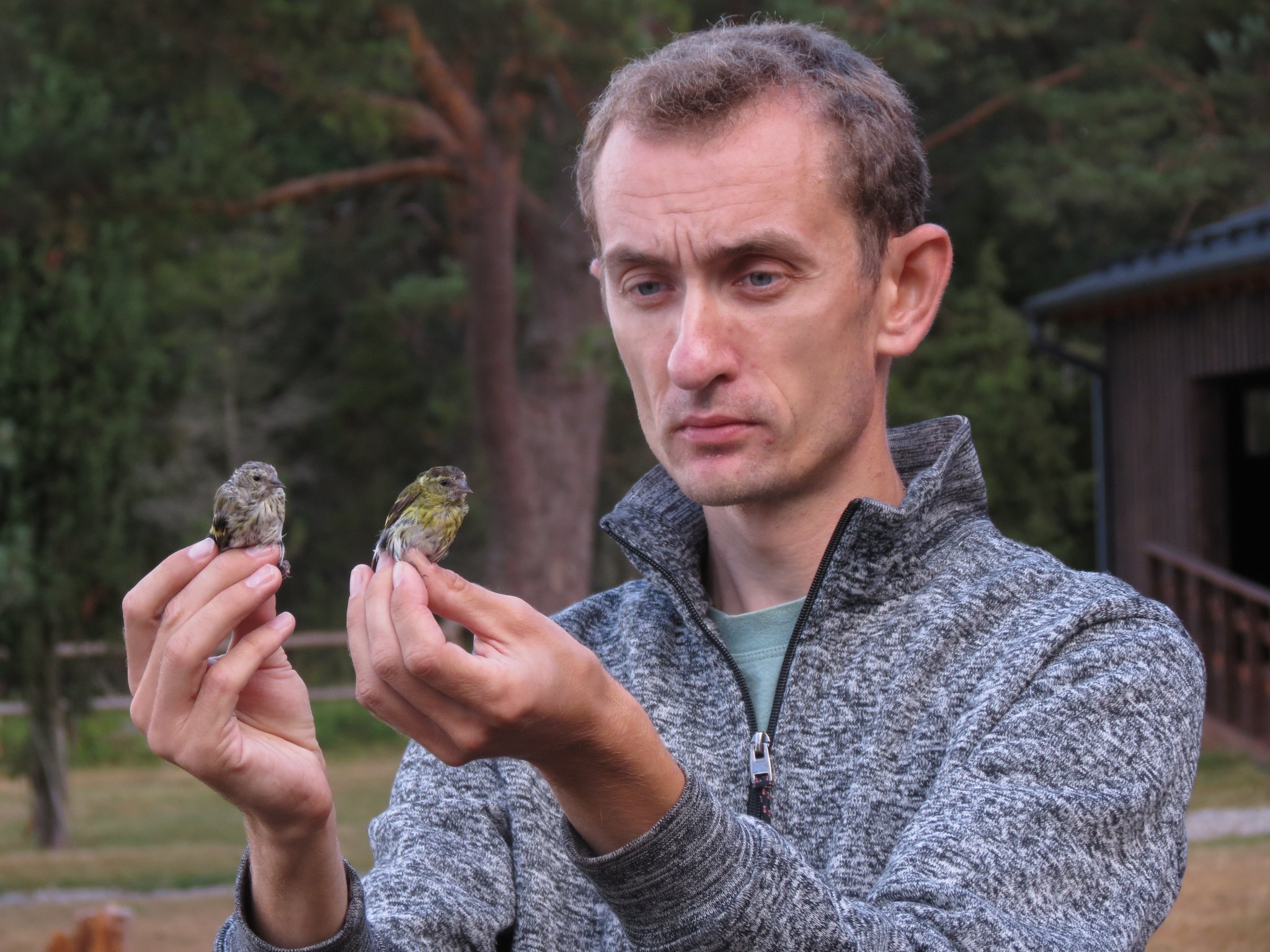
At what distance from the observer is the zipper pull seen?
233cm

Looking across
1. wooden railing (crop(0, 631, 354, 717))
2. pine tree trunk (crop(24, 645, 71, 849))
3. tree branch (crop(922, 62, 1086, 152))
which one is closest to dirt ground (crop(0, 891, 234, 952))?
wooden railing (crop(0, 631, 354, 717))

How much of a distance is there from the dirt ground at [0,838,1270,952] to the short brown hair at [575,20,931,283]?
301 inches

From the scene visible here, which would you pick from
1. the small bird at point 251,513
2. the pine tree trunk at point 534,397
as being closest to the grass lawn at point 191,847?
the pine tree trunk at point 534,397

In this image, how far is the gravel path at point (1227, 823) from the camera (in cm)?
1168

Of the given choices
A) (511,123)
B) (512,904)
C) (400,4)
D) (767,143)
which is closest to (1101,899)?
(512,904)

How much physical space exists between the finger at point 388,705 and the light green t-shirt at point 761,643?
2.62 feet

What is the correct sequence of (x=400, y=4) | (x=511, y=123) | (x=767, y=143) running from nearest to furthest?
(x=767, y=143) → (x=400, y=4) → (x=511, y=123)

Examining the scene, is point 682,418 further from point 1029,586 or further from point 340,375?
point 340,375

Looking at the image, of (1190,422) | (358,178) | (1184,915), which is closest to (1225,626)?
(1190,422)

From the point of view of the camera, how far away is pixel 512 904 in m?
2.49

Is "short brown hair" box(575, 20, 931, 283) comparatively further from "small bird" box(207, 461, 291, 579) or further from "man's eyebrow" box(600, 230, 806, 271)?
"small bird" box(207, 461, 291, 579)

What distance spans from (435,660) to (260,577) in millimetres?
363

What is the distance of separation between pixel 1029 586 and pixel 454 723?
1075 mm

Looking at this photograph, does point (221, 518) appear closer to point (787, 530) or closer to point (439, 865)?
point (439, 865)
